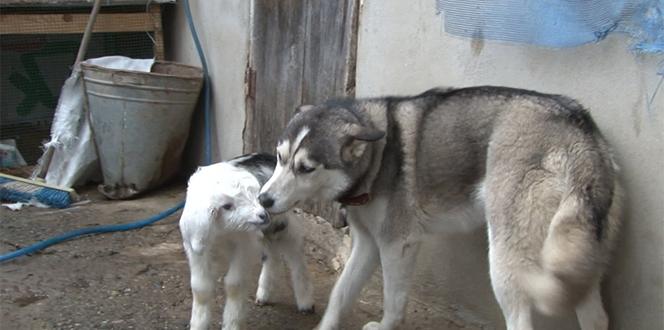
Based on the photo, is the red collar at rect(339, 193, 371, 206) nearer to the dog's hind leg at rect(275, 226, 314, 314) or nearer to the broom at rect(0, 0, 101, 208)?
the dog's hind leg at rect(275, 226, 314, 314)

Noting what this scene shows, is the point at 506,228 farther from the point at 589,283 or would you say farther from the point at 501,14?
the point at 501,14

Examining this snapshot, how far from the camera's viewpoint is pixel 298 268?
4.50 metres

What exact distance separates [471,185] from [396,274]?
0.59m

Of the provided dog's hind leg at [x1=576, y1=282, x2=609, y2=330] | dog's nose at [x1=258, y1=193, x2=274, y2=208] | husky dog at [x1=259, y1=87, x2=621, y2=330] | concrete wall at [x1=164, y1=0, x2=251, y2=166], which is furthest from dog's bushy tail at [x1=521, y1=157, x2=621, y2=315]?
concrete wall at [x1=164, y1=0, x2=251, y2=166]

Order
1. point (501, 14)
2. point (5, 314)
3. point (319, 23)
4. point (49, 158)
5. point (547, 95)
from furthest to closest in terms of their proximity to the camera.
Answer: point (49, 158) < point (319, 23) < point (5, 314) < point (501, 14) < point (547, 95)

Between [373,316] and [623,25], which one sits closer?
[623,25]

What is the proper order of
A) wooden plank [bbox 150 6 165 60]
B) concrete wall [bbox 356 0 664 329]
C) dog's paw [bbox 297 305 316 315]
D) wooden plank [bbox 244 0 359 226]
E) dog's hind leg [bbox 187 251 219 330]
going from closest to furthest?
concrete wall [bbox 356 0 664 329], dog's hind leg [bbox 187 251 219 330], dog's paw [bbox 297 305 316 315], wooden plank [bbox 244 0 359 226], wooden plank [bbox 150 6 165 60]

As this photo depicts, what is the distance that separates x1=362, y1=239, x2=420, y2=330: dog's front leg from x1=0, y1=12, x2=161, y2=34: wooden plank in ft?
13.5

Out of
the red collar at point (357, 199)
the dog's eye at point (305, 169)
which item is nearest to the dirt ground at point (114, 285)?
the red collar at point (357, 199)

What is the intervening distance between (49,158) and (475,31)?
404 cm

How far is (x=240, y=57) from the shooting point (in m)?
6.27

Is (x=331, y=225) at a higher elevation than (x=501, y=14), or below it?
below

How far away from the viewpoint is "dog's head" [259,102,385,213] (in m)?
3.70

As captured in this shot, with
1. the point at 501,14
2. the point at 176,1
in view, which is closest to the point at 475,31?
the point at 501,14
